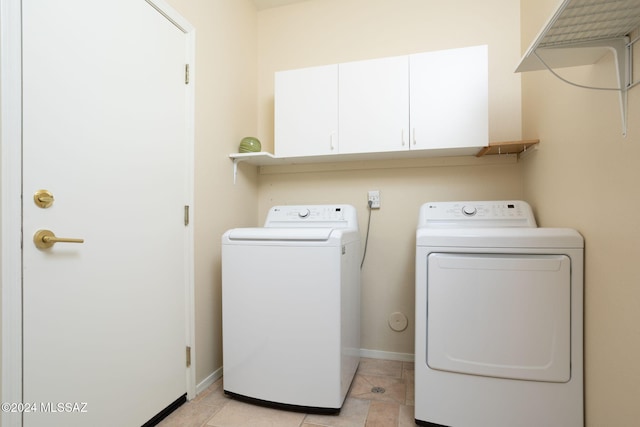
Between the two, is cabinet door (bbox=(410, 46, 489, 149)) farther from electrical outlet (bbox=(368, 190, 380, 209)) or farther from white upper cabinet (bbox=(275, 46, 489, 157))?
electrical outlet (bbox=(368, 190, 380, 209))

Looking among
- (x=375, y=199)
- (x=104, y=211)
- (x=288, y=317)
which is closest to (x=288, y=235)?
(x=288, y=317)

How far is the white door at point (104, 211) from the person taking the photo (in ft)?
3.26

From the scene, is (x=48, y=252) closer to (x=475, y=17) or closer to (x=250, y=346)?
(x=250, y=346)

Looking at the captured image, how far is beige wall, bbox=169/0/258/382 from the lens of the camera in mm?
1717

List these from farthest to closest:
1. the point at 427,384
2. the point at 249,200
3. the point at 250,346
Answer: the point at 249,200 → the point at 250,346 → the point at 427,384

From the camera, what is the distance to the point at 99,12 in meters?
1.18

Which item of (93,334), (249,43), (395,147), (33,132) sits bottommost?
(93,334)

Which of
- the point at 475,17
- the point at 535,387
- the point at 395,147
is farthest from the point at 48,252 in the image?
the point at 475,17

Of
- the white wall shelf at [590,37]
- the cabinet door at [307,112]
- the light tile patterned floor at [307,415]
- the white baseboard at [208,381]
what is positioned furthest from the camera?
the cabinet door at [307,112]

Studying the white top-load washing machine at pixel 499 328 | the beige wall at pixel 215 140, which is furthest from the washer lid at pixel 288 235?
the white top-load washing machine at pixel 499 328

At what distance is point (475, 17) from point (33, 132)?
244 centimetres

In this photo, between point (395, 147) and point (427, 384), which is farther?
point (395, 147)

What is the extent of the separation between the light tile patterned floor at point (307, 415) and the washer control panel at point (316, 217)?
0.97 metres

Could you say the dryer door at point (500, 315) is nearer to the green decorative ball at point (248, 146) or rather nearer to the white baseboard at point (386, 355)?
the white baseboard at point (386, 355)
